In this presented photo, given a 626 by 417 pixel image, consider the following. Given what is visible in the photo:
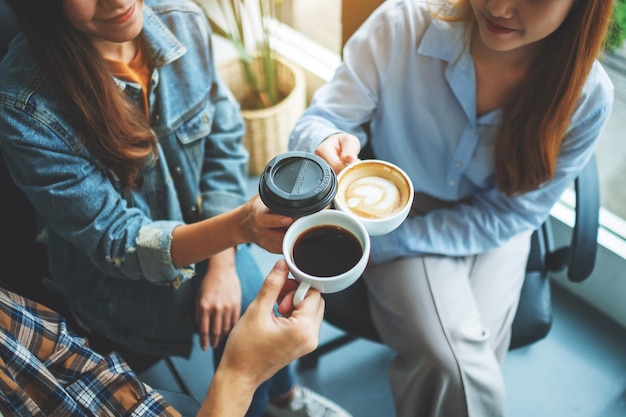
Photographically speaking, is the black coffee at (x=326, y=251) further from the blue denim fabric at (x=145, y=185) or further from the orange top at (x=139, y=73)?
Answer: the orange top at (x=139, y=73)

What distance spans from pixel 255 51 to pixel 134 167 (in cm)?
120

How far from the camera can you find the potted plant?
200 centimetres

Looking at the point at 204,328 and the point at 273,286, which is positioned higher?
the point at 273,286

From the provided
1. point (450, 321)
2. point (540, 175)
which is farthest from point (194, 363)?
point (540, 175)

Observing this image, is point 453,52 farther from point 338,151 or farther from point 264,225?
point 264,225

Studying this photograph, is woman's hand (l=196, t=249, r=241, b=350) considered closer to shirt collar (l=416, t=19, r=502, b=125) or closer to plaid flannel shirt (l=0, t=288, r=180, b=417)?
plaid flannel shirt (l=0, t=288, r=180, b=417)

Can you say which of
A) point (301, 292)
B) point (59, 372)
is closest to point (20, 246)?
point (59, 372)

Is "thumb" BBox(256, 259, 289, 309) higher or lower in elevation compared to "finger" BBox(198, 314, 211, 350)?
higher

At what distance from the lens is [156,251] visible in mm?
1084

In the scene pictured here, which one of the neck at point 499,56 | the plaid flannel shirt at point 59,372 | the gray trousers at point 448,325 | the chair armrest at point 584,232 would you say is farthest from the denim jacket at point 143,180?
the chair armrest at point 584,232

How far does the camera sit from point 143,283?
1.23m

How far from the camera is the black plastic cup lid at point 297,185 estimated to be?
2.77 ft

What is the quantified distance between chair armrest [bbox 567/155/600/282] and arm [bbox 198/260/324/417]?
67 centimetres

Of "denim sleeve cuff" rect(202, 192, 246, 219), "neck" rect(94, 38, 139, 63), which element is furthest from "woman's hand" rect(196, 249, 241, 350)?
"neck" rect(94, 38, 139, 63)
